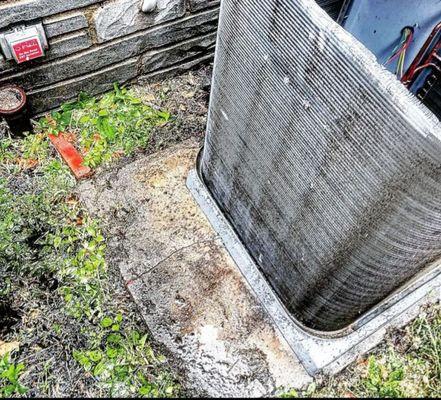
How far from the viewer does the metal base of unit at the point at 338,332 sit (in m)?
2.43

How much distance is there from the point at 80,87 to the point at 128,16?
0.63m

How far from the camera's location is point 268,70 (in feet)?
5.58

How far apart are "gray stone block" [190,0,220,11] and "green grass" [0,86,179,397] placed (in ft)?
2.55

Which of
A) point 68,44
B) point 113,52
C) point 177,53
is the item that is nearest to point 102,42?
point 113,52

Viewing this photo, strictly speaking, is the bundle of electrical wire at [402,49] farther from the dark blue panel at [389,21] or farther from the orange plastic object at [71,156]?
the orange plastic object at [71,156]

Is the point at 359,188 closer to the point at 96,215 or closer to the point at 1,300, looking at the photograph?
the point at 96,215

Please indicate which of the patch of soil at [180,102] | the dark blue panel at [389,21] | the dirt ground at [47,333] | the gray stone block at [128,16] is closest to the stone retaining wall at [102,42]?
the gray stone block at [128,16]

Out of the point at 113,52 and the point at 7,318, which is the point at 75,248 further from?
the point at 113,52

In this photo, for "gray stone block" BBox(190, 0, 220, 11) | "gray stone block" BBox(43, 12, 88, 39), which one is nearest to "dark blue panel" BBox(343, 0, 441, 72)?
"gray stone block" BBox(190, 0, 220, 11)

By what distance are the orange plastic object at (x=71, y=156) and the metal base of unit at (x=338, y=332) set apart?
38.7 inches

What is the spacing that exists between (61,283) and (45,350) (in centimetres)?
38

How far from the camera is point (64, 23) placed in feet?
9.05

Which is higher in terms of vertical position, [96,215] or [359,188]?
[359,188]

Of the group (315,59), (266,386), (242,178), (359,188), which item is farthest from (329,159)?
(266,386)
